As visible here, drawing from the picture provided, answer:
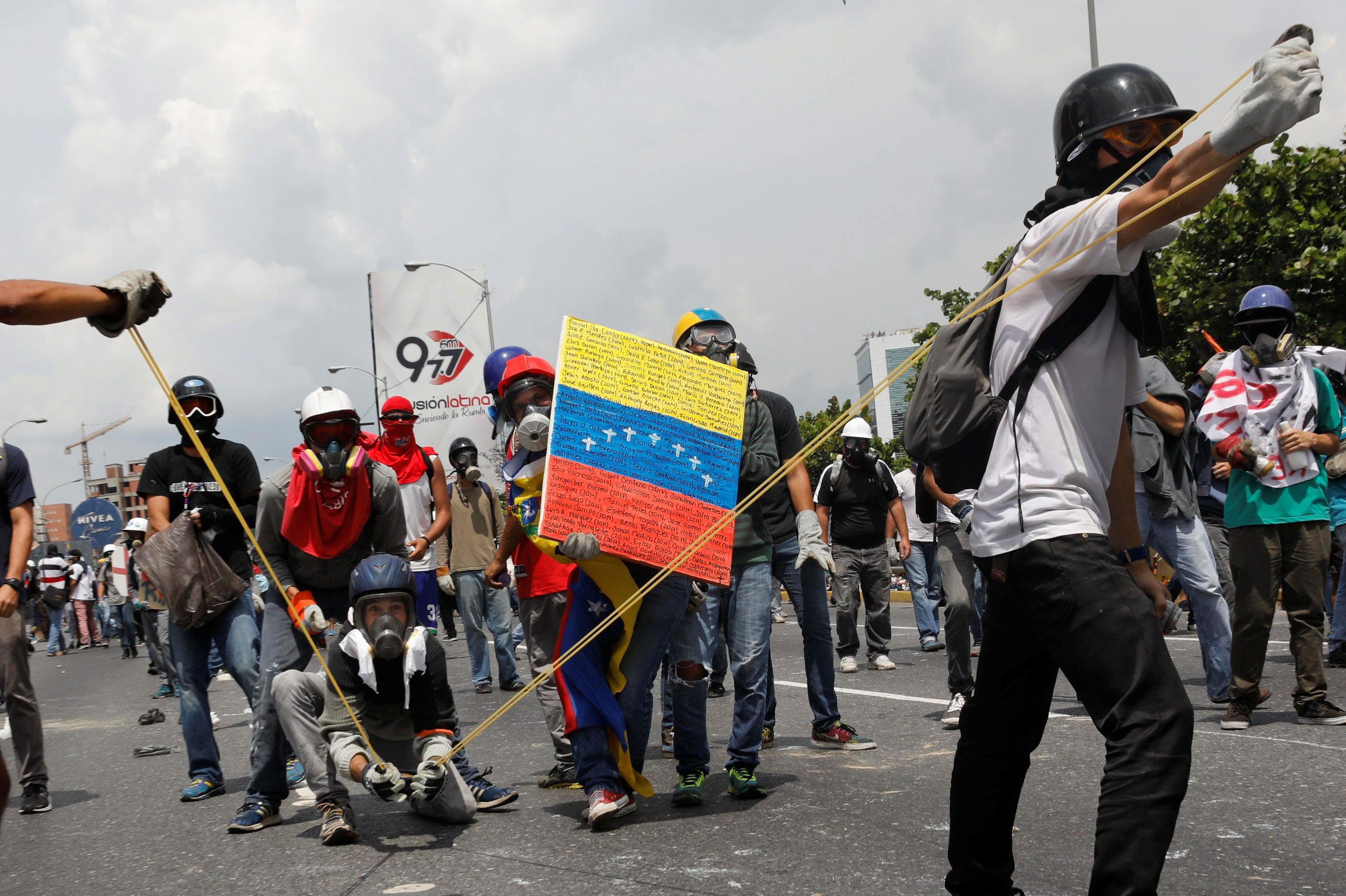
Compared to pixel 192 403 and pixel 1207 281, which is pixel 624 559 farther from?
pixel 1207 281

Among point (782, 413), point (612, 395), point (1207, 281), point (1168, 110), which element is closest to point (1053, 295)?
point (1168, 110)

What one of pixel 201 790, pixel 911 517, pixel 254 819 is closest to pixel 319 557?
pixel 254 819

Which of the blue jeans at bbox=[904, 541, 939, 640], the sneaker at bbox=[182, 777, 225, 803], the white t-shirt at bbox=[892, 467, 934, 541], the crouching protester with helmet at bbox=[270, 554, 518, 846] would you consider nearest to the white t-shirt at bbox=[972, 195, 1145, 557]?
the crouching protester with helmet at bbox=[270, 554, 518, 846]

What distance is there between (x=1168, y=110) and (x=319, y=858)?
3.82 m

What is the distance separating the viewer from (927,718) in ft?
23.3

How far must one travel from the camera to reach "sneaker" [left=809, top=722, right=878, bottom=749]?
6.23 m

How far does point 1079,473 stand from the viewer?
290 cm

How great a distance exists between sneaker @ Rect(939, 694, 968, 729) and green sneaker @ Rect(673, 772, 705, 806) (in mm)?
2062

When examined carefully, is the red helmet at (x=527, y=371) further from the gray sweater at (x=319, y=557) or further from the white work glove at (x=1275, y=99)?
the white work glove at (x=1275, y=99)

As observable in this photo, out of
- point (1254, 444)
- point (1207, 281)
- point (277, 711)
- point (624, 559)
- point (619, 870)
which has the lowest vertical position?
point (619, 870)

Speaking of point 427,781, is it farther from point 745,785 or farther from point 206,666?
point 206,666

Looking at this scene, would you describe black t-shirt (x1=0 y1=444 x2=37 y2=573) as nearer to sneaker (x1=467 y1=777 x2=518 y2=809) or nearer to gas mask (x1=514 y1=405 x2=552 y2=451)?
sneaker (x1=467 y1=777 x2=518 y2=809)

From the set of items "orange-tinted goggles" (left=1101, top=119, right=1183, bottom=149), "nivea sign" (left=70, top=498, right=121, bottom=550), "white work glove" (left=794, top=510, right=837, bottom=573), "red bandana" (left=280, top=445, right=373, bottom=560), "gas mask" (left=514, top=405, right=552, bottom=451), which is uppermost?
"nivea sign" (left=70, top=498, right=121, bottom=550)

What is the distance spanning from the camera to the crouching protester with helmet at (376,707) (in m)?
4.83
